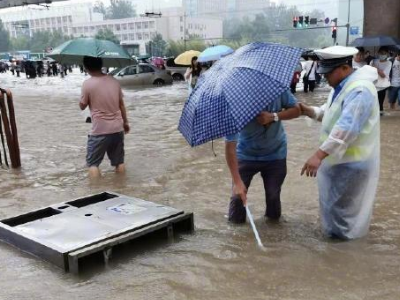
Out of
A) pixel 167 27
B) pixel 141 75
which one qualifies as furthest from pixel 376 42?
pixel 167 27

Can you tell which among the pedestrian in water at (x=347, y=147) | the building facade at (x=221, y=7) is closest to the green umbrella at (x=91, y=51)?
the pedestrian in water at (x=347, y=147)

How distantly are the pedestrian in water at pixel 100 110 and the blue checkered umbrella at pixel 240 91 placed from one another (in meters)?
2.56

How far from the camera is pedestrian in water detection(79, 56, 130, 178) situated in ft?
19.5

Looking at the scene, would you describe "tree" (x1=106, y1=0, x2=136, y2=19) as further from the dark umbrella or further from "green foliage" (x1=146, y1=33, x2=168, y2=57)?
the dark umbrella

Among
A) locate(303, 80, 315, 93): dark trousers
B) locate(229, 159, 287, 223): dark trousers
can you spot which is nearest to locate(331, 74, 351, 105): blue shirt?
locate(229, 159, 287, 223): dark trousers

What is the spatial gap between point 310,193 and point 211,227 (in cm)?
156

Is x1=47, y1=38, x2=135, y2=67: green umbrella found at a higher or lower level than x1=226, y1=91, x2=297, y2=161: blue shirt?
higher

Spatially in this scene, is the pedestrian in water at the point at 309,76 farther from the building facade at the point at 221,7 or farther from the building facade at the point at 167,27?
the building facade at the point at 167,27

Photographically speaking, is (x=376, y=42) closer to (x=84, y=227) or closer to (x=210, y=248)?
(x=210, y=248)

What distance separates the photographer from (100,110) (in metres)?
6.04

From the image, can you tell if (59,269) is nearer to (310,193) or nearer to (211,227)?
(211,227)

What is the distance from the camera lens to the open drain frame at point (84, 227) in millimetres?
3654

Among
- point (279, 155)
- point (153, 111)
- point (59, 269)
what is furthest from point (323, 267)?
point (153, 111)

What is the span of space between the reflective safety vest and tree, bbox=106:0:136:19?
13946 cm
